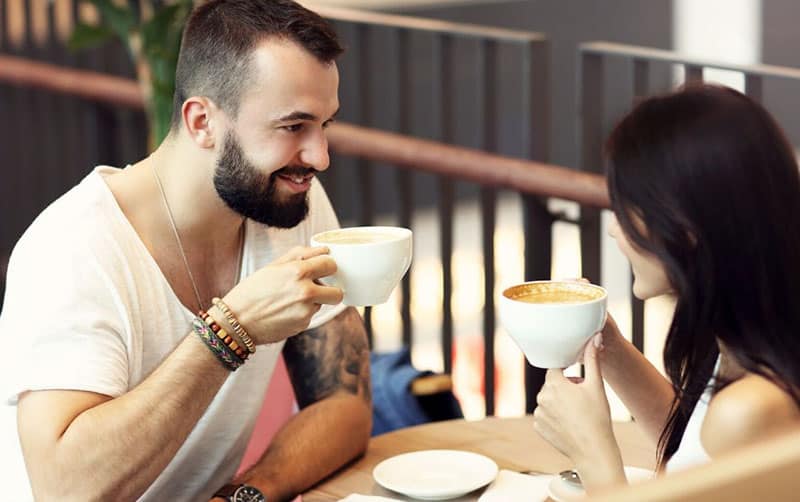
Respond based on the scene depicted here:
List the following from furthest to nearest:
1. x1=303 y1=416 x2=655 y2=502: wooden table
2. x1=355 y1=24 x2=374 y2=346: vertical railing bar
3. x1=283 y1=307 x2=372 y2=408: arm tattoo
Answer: x1=355 y1=24 x2=374 y2=346: vertical railing bar → x1=283 y1=307 x2=372 y2=408: arm tattoo → x1=303 y1=416 x2=655 y2=502: wooden table

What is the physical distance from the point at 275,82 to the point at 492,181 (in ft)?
3.50

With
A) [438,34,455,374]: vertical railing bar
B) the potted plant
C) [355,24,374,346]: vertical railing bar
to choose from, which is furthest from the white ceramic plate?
the potted plant

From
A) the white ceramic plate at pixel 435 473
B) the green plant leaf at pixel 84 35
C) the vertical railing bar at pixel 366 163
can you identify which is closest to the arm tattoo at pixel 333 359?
the white ceramic plate at pixel 435 473

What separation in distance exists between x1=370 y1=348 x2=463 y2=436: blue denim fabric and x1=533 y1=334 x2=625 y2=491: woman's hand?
0.95 metres

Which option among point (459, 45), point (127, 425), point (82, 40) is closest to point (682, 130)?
point (127, 425)

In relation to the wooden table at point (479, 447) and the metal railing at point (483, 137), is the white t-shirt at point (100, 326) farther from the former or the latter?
the metal railing at point (483, 137)

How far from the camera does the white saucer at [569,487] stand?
1602 mm

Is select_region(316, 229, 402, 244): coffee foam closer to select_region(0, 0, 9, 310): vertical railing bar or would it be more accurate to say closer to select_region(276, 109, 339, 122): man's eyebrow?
select_region(276, 109, 339, 122): man's eyebrow

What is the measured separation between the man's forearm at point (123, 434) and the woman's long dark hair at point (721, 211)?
64 cm

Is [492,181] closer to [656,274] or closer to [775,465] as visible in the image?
[656,274]

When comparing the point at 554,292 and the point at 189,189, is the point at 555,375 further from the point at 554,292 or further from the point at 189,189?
the point at 189,189

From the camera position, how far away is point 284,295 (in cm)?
163

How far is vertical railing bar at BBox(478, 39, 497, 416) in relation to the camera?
3092mm

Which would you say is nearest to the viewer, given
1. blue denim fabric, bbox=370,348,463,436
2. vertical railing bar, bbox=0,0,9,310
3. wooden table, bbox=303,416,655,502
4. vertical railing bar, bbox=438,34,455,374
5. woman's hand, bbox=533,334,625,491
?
woman's hand, bbox=533,334,625,491
